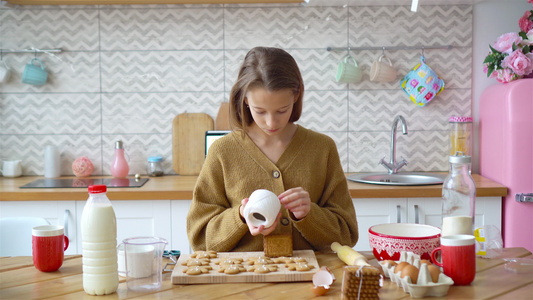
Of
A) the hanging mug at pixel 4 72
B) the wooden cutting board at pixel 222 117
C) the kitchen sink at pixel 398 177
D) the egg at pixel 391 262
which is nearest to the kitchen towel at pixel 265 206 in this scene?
the egg at pixel 391 262

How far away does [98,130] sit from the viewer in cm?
305

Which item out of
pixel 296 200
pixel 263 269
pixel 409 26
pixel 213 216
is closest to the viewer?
pixel 263 269

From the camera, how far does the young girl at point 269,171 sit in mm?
1456

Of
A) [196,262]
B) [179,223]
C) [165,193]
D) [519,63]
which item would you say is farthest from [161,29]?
[196,262]

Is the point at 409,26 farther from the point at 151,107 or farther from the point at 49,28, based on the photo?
the point at 49,28

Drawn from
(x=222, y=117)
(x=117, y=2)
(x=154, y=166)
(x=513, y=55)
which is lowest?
(x=154, y=166)

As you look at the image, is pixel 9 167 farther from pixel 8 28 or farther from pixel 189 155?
pixel 189 155

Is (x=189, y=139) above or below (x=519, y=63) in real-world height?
below

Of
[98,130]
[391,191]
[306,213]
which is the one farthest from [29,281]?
[98,130]

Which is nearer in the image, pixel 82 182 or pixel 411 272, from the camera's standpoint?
pixel 411 272

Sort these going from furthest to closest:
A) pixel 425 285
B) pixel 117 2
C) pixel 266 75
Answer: pixel 117 2, pixel 266 75, pixel 425 285

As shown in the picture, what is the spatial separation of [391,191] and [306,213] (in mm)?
1246

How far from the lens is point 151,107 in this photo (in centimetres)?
305

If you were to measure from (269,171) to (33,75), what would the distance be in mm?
1848
